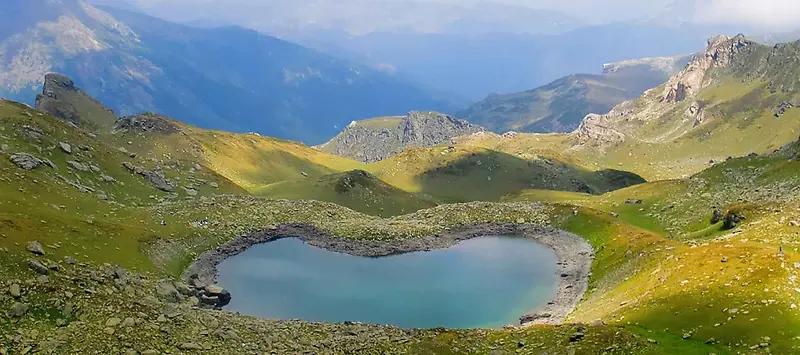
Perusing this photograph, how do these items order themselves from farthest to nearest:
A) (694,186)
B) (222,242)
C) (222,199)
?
(694,186)
(222,199)
(222,242)

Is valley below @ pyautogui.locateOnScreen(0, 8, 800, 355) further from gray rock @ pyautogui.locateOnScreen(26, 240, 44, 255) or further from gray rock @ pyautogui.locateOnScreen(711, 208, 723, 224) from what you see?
gray rock @ pyautogui.locateOnScreen(711, 208, 723, 224)

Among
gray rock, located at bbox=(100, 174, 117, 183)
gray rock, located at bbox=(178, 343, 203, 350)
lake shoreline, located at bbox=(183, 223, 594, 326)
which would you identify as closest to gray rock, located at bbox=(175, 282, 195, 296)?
lake shoreline, located at bbox=(183, 223, 594, 326)

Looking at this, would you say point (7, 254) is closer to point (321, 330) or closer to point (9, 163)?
point (321, 330)

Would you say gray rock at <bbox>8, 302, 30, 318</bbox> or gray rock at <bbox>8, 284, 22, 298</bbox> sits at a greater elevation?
gray rock at <bbox>8, 284, 22, 298</bbox>

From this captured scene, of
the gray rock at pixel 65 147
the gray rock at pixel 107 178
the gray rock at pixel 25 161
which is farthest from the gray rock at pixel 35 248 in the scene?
the gray rock at pixel 65 147

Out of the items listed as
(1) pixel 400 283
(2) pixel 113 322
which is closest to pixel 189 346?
(2) pixel 113 322

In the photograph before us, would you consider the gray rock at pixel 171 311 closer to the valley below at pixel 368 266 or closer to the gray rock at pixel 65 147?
the valley below at pixel 368 266

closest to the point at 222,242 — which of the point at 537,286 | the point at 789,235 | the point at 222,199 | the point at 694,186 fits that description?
the point at 222,199
